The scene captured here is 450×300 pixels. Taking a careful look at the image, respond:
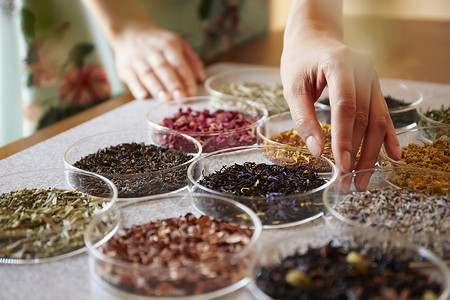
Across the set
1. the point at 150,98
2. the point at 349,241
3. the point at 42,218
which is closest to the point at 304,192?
the point at 349,241

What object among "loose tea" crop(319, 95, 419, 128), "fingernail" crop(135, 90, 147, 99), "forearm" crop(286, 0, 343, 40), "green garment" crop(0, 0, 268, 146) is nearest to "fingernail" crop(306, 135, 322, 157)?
"forearm" crop(286, 0, 343, 40)

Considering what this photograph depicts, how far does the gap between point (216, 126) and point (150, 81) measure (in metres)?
0.53

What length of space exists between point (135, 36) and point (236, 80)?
0.49 metres

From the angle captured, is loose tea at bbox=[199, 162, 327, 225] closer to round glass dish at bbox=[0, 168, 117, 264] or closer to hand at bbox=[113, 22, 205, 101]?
round glass dish at bbox=[0, 168, 117, 264]

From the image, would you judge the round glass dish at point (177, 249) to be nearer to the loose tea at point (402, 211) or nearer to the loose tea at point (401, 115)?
the loose tea at point (402, 211)

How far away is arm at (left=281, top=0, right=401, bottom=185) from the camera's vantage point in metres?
1.35

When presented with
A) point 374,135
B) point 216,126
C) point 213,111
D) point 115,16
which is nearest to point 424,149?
point 374,135

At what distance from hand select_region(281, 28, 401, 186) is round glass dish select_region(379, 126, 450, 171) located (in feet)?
0.23

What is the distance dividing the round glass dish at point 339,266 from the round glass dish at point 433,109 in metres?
0.78

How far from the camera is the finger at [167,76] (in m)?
2.23

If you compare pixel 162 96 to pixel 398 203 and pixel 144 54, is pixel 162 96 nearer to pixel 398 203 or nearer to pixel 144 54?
pixel 144 54

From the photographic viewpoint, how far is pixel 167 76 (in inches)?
88.6

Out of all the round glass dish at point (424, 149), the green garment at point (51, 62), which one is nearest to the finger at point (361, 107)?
the round glass dish at point (424, 149)

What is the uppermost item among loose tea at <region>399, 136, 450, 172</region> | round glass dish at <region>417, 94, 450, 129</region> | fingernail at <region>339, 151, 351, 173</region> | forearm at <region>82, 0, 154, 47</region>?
forearm at <region>82, 0, 154, 47</region>
